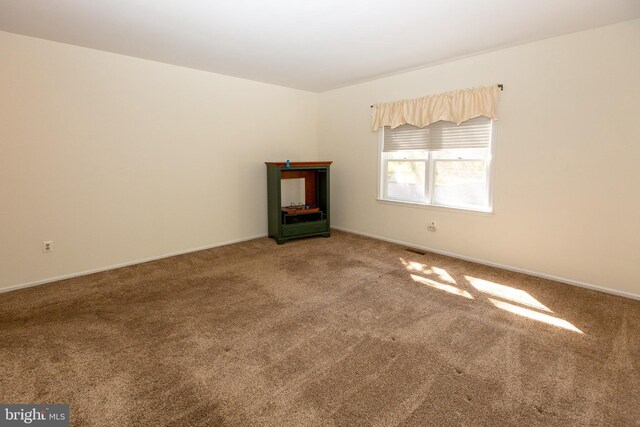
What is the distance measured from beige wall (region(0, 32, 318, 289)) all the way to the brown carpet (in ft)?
1.73

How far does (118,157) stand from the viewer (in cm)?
386

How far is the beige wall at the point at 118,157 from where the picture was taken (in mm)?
3270

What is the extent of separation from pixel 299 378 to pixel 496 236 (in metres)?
3.02

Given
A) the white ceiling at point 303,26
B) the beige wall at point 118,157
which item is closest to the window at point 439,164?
the white ceiling at point 303,26

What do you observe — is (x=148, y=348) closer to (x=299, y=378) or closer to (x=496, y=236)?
(x=299, y=378)

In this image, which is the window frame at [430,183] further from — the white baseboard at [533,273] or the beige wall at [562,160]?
the white baseboard at [533,273]

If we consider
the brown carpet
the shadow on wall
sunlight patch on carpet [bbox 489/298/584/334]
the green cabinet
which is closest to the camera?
the brown carpet

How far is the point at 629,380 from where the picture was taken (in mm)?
1908

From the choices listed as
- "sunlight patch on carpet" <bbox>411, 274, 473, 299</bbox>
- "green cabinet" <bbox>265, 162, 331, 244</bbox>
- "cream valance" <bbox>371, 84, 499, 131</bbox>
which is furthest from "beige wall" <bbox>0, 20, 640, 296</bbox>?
"sunlight patch on carpet" <bbox>411, 274, 473, 299</bbox>

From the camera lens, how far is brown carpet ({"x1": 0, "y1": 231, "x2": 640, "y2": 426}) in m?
1.71

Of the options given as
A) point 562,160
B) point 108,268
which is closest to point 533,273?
point 562,160

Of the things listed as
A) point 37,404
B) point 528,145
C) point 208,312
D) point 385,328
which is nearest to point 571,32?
point 528,145

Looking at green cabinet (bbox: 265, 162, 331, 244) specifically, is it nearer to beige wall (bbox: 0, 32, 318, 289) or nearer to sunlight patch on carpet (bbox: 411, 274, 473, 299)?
beige wall (bbox: 0, 32, 318, 289)

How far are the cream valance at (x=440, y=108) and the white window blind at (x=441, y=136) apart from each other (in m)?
0.10
